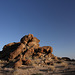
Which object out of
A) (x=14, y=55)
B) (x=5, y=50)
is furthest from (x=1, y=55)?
(x=14, y=55)

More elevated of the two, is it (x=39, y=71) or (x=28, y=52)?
(x=28, y=52)

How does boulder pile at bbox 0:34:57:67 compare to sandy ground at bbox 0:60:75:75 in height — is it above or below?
above

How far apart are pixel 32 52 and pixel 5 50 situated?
1236 cm

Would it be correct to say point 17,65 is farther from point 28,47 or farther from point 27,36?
point 27,36

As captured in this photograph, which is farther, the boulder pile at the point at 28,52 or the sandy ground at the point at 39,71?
the boulder pile at the point at 28,52

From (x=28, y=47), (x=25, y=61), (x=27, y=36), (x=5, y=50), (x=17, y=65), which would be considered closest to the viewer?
(x=17, y=65)

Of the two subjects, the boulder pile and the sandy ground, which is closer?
the sandy ground

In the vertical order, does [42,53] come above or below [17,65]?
above

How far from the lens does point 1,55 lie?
3634 centimetres

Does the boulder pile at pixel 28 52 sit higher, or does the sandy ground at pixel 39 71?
the boulder pile at pixel 28 52

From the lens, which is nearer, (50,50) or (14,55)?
(14,55)

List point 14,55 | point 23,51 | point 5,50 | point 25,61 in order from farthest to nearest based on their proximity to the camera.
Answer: point 5,50, point 23,51, point 14,55, point 25,61

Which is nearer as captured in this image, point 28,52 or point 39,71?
point 39,71

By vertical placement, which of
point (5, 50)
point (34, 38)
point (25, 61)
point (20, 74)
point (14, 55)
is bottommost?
point (20, 74)
